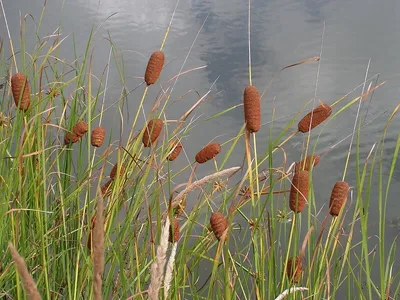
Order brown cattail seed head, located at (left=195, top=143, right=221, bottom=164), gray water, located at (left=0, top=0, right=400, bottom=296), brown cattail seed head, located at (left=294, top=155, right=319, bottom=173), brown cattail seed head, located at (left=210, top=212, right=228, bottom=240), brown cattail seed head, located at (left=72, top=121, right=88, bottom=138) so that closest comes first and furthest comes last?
brown cattail seed head, located at (left=210, top=212, right=228, bottom=240) < brown cattail seed head, located at (left=294, top=155, right=319, bottom=173) < brown cattail seed head, located at (left=195, top=143, right=221, bottom=164) < brown cattail seed head, located at (left=72, top=121, right=88, bottom=138) < gray water, located at (left=0, top=0, right=400, bottom=296)

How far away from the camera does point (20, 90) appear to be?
127 centimetres

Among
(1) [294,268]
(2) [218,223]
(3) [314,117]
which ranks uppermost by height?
(3) [314,117]

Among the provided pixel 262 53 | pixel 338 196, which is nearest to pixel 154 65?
pixel 338 196

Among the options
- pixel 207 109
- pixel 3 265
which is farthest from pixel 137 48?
pixel 3 265

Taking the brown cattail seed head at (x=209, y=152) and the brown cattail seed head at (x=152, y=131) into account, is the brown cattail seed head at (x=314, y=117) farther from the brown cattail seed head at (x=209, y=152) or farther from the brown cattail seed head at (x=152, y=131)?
the brown cattail seed head at (x=152, y=131)

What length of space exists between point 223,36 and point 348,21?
1439 mm

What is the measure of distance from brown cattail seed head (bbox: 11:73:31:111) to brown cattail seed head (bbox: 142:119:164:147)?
263 millimetres

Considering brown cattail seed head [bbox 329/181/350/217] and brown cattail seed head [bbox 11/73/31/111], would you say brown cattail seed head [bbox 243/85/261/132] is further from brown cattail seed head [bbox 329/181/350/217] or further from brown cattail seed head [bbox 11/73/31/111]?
brown cattail seed head [bbox 11/73/31/111]

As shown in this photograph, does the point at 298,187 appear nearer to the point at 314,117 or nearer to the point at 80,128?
the point at 314,117

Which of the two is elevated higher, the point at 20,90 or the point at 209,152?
the point at 20,90

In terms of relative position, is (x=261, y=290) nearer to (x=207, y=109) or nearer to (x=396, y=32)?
(x=207, y=109)

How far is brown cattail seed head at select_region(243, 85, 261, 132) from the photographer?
947 millimetres

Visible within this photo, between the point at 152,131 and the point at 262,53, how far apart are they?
16.0ft

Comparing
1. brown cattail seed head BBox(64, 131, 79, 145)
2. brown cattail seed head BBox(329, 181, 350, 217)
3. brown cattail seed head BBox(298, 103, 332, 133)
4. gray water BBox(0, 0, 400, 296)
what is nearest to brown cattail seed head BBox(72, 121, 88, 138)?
brown cattail seed head BBox(64, 131, 79, 145)
